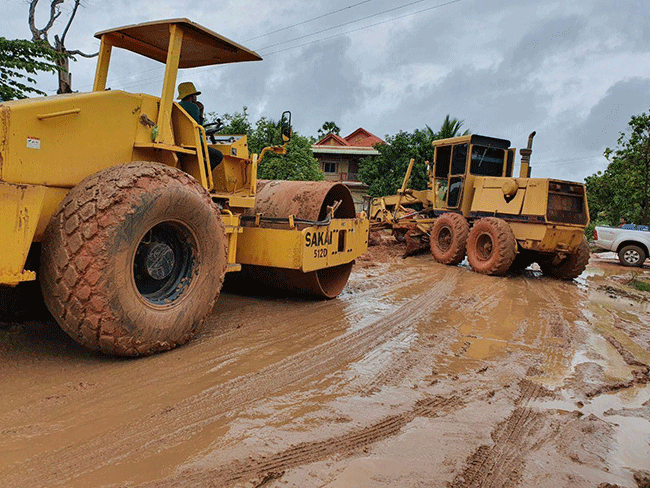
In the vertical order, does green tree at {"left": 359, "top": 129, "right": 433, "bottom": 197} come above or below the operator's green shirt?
above

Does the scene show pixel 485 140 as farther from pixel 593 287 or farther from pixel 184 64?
pixel 184 64

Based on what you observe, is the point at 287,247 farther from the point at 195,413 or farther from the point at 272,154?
the point at 272,154

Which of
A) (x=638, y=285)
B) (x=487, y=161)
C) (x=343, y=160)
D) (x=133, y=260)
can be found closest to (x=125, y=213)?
(x=133, y=260)

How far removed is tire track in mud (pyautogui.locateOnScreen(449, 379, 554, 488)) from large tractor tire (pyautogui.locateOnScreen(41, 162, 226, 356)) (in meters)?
2.22

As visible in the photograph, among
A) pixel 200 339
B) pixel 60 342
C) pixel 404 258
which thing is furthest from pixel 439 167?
pixel 60 342

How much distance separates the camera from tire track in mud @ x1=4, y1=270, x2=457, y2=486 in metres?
2.32

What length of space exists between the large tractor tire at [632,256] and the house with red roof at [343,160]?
18.5m

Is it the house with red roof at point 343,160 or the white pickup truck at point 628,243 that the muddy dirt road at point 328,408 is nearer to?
the white pickup truck at point 628,243

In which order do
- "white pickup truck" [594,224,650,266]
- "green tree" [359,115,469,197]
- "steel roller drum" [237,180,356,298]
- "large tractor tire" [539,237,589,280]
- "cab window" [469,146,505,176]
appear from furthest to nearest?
1. "green tree" [359,115,469,197]
2. "white pickup truck" [594,224,650,266]
3. "cab window" [469,146,505,176]
4. "large tractor tire" [539,237,589,280]
5. "steel roller drum" [237,180,356,298]

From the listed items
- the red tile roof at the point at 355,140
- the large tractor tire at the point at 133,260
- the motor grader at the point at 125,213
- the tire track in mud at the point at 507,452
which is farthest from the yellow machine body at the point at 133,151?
the red tile roof at the point at 355,140

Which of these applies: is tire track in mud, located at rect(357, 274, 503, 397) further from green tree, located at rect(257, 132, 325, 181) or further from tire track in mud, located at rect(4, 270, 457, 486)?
green tree, located at rect(257, 132, 325, 181)

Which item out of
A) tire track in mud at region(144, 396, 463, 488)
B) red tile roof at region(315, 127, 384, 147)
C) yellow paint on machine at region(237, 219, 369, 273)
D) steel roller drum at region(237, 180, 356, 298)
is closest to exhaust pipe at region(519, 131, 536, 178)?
steel roller drum at region(237, 180, 356, 298)

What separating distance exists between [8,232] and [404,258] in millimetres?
10167

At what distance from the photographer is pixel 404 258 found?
40.9 feet
